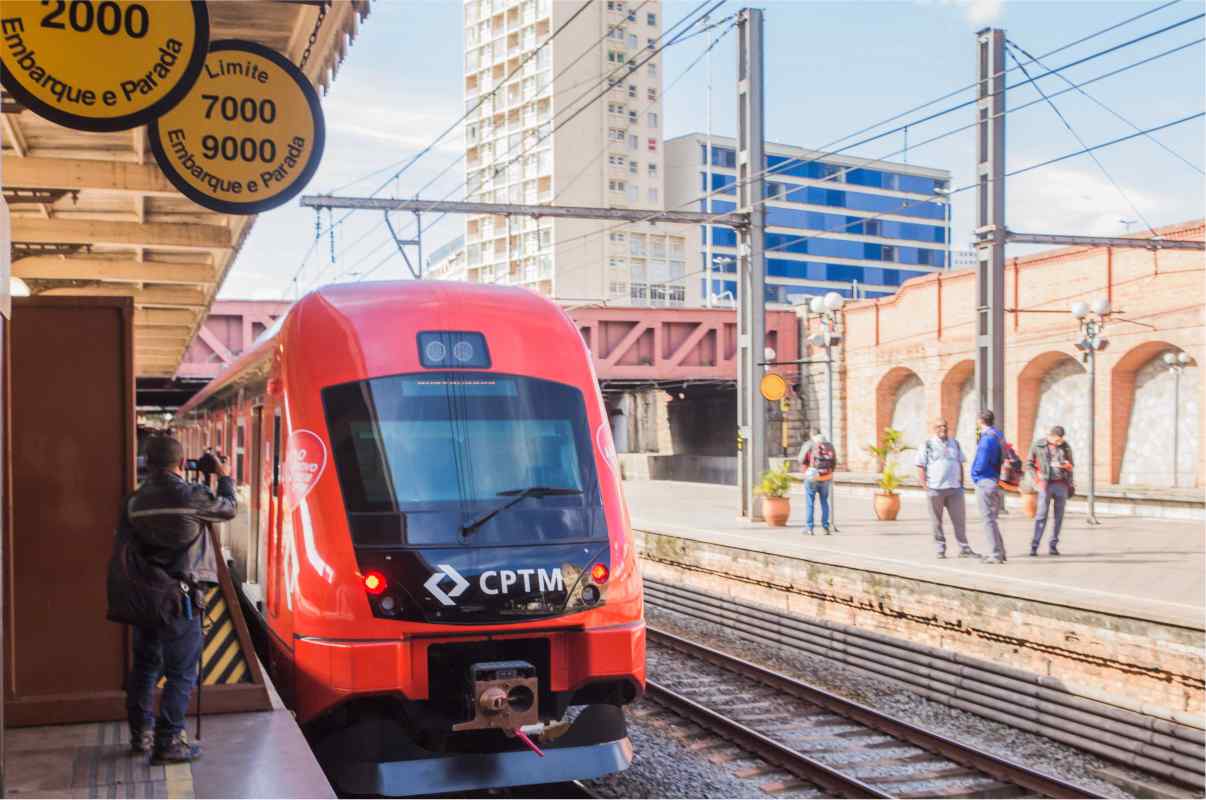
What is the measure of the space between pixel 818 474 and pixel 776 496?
1583 mm

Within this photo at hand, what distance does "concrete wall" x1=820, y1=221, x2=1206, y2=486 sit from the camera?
26000mm

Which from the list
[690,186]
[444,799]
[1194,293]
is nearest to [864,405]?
[1194,293]

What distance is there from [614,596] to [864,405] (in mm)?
31305

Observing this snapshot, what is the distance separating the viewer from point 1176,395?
26719mm

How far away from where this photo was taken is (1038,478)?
1359cm

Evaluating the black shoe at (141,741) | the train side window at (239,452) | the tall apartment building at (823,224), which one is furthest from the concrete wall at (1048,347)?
the tall apartment building at (823,224)

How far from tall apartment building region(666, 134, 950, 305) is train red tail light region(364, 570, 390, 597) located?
76134mm

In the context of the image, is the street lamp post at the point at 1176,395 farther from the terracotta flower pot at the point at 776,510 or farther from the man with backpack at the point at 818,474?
the man with backpack at the point at 818,474

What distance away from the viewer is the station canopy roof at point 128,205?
7.32 metres

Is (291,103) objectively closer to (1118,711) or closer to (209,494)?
(209,494)

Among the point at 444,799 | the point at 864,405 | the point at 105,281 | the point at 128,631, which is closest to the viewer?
the point at 128,631

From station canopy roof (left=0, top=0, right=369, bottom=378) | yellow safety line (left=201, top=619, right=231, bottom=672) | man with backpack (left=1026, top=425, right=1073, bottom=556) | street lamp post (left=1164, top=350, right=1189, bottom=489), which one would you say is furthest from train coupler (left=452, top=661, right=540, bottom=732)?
street lamp post (left=1164, top=350, right=1189, bottom=489)

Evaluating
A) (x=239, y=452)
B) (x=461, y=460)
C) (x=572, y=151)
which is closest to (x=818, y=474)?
(x=239, y=452)

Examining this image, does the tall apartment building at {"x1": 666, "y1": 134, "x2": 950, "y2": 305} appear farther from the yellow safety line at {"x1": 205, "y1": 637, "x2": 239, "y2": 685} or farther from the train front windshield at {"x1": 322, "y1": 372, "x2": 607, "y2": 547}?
the yellow safety line at {"x1": 205, "y1": 637, "x2": 239, "y2": 685}
